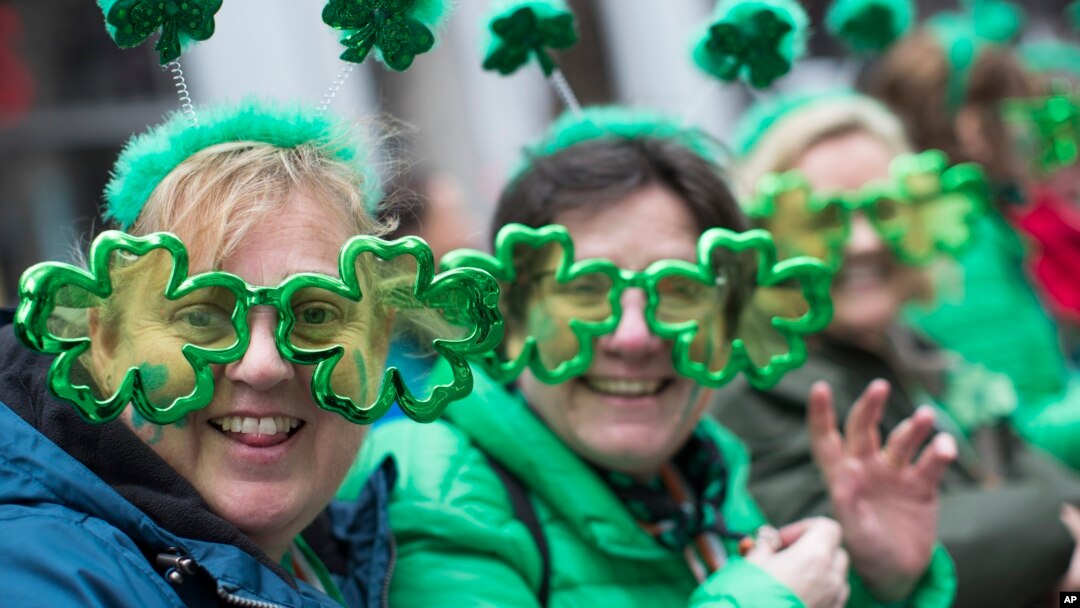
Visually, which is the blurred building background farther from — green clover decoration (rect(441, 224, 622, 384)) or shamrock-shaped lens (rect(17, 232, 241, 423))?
shamrock-shaped lens (rect(17, 232, 241, 423))

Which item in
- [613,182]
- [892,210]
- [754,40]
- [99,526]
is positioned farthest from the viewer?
[892,210]

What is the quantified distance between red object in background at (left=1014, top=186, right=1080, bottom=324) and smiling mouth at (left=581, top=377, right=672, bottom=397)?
207 centimetres

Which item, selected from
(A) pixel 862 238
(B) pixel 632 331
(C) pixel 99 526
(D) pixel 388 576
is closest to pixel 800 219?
(A) pixel 862 238

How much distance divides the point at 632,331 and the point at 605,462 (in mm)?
227

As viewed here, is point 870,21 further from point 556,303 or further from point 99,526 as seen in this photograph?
point 99,526

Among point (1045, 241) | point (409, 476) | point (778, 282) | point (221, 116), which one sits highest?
point (221, 116)

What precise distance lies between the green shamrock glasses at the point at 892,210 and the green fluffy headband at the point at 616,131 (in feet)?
1.47

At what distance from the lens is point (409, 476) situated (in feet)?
6.18

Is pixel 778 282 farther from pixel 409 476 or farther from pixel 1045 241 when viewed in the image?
pixel 1045 241

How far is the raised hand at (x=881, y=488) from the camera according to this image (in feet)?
6.83

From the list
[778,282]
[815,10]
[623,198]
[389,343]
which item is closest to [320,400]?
[389,343]

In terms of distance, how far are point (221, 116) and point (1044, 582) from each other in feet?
5.86

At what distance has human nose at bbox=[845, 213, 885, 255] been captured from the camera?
8.89ft

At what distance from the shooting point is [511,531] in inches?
70.9
